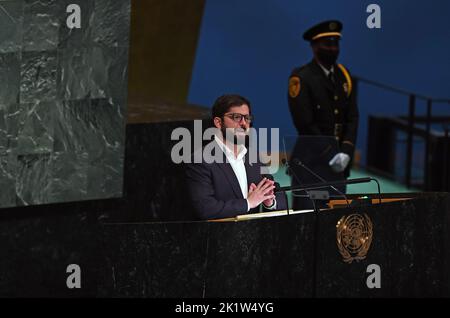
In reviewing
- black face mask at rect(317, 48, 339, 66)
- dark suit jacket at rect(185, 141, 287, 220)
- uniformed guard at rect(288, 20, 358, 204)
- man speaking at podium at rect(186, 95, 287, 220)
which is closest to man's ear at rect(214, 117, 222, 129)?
man speaking at podium at rect(186, 95, 287, 220)

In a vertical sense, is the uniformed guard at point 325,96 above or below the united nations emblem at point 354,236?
above

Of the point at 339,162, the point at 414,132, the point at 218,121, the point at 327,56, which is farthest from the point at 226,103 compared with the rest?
the point at 414,132

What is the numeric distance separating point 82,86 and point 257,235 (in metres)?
2.25

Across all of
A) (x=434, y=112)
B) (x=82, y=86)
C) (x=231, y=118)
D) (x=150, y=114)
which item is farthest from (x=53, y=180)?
(x=434, y=112)

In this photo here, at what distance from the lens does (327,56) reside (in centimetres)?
719

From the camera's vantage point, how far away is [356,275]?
4.66 m

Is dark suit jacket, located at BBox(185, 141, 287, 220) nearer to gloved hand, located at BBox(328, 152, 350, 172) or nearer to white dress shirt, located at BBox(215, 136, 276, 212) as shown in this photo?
white dress shirt, located at BBox(215, 136, 276, 212)

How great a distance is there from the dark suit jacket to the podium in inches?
15.9

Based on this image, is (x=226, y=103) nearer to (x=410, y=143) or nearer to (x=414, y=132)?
(x=410, y=143)

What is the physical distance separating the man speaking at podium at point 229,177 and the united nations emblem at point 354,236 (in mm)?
354

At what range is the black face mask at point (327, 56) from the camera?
7.17 meters

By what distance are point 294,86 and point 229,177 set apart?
2255 mm

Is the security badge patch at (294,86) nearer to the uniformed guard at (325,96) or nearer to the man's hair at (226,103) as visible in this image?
the uniformed guard at (325,96)

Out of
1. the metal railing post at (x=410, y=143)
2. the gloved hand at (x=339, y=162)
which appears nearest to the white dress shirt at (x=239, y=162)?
the gloved hand at (x=339, y=162)
